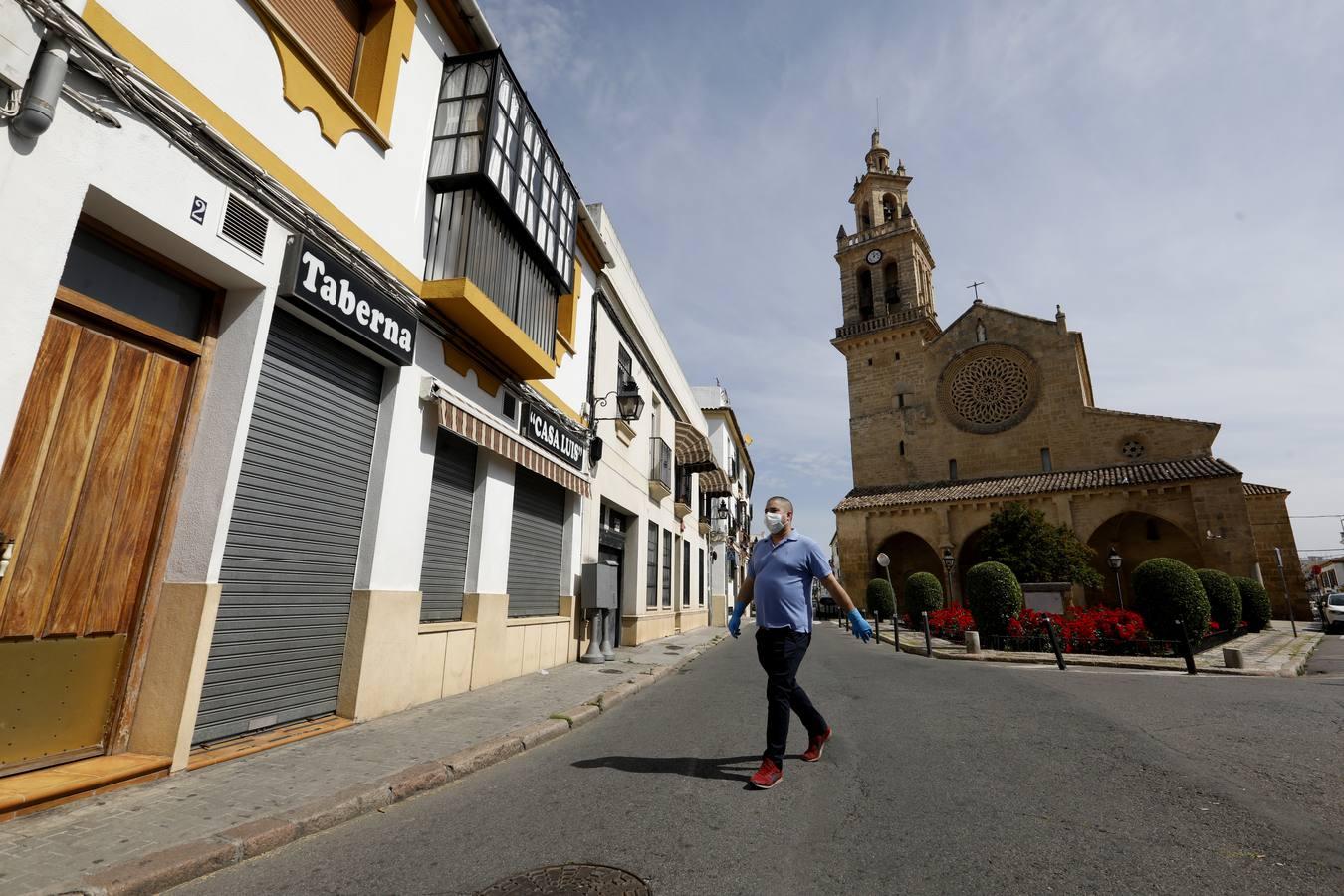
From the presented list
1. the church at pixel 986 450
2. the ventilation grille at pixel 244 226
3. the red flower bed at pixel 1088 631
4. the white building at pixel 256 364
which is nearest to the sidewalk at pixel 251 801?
the white building at pixel 256 364

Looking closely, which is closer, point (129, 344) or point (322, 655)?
point (129, 344)

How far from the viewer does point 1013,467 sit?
109 ft

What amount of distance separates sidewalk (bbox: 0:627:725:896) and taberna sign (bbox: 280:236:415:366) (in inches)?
138

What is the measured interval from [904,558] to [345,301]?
32917 millimetres

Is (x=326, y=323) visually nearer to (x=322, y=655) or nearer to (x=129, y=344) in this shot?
(x=129, y=344)

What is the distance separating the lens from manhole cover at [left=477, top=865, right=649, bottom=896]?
254 cm

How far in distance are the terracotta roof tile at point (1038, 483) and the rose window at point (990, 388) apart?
390cm

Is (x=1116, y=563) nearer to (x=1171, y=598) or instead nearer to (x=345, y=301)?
(x=1171, y=598)

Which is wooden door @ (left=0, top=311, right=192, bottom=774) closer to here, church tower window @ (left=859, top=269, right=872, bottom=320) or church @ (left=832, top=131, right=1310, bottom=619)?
church @ (left=832, top=131, right=1310, bottom=619)

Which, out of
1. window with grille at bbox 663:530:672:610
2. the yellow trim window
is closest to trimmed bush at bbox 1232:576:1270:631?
window with grille at bbox 663:530:672:610

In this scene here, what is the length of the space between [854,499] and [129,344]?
1344 inches

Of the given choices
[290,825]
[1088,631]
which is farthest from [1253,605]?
[290,825]

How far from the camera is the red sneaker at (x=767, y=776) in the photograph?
12.7 feet

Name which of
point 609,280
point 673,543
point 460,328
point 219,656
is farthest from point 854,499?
point 219,656
